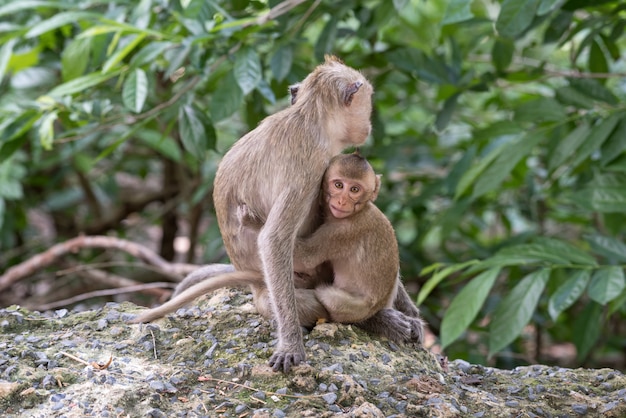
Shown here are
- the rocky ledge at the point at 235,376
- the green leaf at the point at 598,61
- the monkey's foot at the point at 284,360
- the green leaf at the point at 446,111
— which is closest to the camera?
the rocky ledge at the point at 235,376

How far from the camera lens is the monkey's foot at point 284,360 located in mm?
3848

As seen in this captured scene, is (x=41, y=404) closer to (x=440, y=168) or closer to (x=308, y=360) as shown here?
(x=308, y=360)

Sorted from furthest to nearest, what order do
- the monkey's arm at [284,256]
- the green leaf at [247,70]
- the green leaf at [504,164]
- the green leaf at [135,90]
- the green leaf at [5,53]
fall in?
the green leaf at [5,53] < the green leaf at [504,164] < the green leaf at [135,90] < the green leaf at [247,70] < the monkey's arm at [284,256]

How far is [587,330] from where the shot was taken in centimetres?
620

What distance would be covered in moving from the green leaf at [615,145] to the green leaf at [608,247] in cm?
50

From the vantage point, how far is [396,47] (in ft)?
21.4

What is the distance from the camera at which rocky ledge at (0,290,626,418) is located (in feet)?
11.9

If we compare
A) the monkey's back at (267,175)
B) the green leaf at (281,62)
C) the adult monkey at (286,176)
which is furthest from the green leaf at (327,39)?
the monkey's back at (267,175)

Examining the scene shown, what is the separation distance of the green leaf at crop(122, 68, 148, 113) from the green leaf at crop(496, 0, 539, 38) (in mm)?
2150

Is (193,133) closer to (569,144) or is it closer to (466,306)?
(466,306)

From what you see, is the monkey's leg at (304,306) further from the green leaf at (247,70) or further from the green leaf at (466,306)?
the green leaf at (247,70)

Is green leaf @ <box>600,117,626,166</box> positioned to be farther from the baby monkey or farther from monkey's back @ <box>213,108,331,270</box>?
monkey's back @ <box>213,108,331,270</box>

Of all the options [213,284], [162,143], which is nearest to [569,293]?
[213,284]

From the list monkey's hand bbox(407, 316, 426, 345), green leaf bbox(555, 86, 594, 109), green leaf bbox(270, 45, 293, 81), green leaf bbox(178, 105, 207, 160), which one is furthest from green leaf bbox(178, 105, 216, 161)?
green leaf bbox(555, 86, 594, 109)
